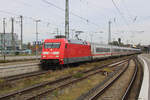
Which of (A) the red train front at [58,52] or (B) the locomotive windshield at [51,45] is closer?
(A) the red train front at [58,52]

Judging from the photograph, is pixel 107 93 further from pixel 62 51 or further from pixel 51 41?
pixel 51 41

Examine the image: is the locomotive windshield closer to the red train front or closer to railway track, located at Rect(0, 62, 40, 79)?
the red train front

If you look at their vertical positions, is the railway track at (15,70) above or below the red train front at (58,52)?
below

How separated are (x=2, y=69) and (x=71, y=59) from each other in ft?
22.5

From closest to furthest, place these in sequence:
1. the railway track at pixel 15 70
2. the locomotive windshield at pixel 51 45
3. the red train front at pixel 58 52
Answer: the railway track at pixel 15 70, the red train front at pixel 58 52, the locomotive windshield at pixel 51 45

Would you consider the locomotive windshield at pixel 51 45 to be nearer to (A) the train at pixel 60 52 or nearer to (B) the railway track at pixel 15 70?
(A) the train at pixel 60 52

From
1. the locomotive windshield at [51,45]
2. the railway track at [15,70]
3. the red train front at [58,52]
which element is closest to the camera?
the railway track at [15,70]

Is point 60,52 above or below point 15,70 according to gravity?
above

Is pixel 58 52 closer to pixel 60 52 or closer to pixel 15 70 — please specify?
pixel 60 52

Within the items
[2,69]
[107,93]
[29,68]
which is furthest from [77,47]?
[107,93]

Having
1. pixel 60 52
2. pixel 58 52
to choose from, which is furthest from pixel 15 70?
pixel 60 52

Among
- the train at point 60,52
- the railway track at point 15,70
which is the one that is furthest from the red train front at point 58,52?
the railway track at point 15,70

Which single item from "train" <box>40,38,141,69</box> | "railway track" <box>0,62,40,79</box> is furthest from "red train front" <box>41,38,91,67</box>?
"railway track" <box>0,62,40,79</box>

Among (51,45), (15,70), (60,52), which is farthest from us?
(51,45)
